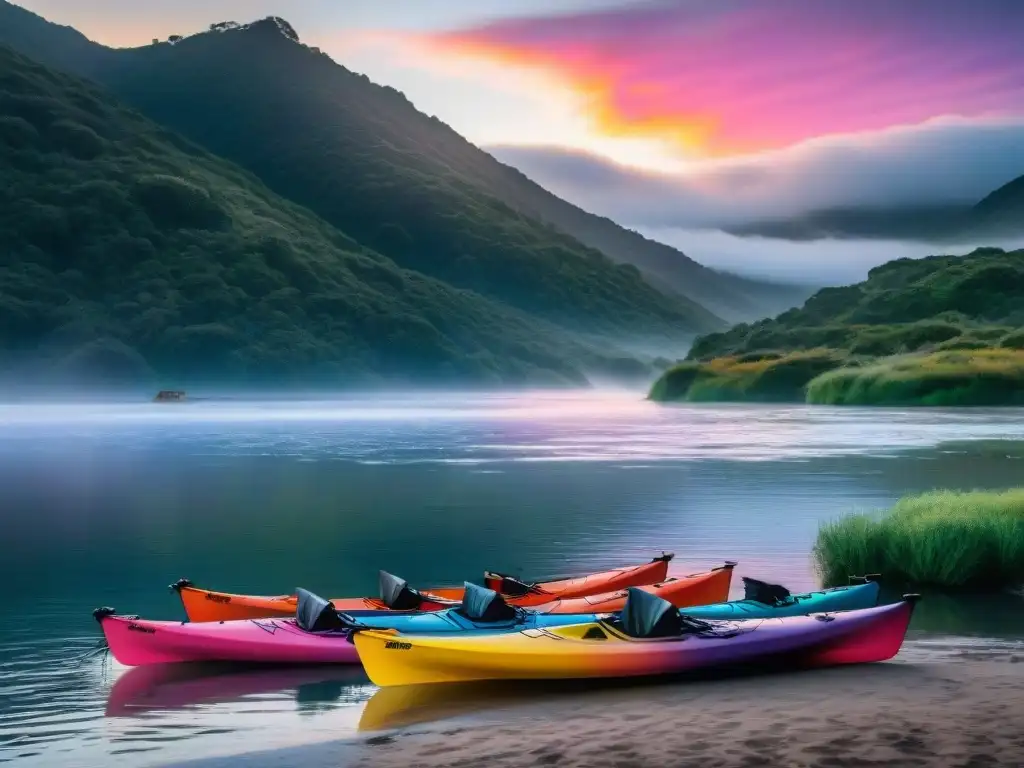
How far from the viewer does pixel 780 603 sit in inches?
874

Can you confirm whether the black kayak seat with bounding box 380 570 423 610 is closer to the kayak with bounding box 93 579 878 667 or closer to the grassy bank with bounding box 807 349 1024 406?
the kayak with bounding box 93 579 878 667

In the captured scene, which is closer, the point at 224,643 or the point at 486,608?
the point at 486,608

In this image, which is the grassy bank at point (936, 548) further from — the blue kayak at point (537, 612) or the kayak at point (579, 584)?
the blue kayak at point (537, 612)

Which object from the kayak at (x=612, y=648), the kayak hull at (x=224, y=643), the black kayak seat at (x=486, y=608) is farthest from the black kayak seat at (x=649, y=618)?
the kayak hull at (x=224, y=643)

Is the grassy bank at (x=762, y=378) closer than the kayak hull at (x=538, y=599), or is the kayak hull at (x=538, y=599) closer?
the kayak hull at (x=538, y=599)

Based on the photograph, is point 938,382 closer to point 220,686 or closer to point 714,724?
point 220,686

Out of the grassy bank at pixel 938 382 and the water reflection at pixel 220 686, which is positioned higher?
the grassy bank at pixel 938 382

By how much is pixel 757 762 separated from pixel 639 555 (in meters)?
21.7

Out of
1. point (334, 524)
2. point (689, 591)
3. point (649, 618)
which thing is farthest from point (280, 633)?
point (334, 524)

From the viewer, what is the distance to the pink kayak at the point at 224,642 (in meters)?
21.2

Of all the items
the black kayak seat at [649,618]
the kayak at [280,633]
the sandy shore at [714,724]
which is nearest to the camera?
the sandy shore at [714,724]

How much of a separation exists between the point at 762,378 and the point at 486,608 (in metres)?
168

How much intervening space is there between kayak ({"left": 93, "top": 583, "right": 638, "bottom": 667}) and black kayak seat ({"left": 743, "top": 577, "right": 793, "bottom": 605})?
3.13m

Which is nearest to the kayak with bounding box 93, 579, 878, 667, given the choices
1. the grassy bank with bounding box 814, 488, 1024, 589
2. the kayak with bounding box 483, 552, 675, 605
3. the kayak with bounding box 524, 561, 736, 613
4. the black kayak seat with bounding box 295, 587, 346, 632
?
the black kayak seat with bounding box 295, 587, 346, 632
